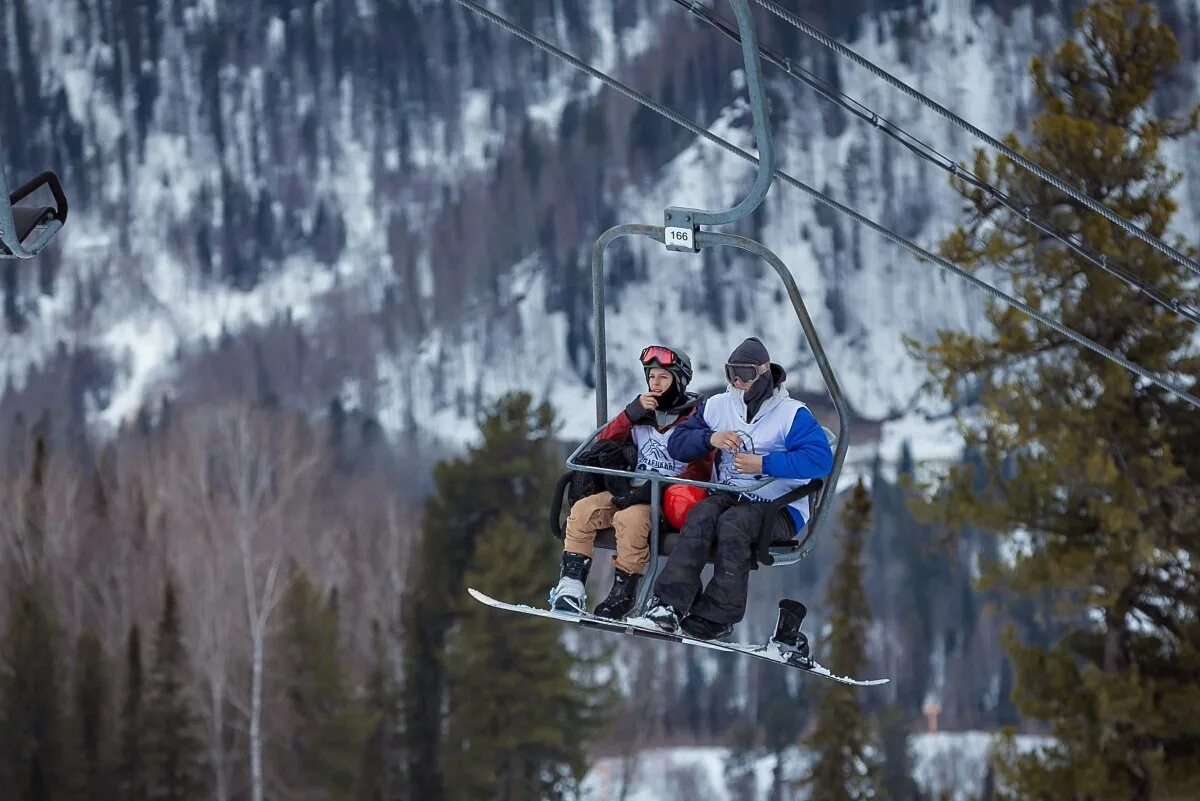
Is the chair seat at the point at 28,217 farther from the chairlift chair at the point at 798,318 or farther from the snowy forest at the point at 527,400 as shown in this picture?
the snowy forest at the point at 527,400

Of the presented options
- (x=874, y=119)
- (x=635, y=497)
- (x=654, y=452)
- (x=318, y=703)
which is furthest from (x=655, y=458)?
(x=318, y=703)

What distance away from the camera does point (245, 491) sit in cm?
3481

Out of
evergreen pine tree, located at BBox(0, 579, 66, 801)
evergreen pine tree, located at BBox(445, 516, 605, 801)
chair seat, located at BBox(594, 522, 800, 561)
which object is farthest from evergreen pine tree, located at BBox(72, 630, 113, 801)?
chair seat, located at BBox(594, 522, 800, 561)

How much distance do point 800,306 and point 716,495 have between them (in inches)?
45.6

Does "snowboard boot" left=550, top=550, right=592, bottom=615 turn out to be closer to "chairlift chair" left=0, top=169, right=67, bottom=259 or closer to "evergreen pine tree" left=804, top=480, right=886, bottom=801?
"chairlift chair" left=0, top=169, right=67, bottom=259

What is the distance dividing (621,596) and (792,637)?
771 mm

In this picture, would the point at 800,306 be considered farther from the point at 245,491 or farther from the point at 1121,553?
the point at 245,491

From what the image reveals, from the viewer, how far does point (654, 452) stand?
25.7ft

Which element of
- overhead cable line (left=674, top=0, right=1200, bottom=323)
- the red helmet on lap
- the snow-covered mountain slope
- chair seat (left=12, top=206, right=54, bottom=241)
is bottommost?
the red helmet on lap

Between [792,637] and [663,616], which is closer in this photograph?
[663,616]

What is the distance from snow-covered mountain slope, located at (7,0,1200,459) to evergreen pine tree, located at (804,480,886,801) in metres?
32.5

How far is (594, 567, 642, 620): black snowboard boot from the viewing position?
775cm

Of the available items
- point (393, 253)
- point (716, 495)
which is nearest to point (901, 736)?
point (393, 253)

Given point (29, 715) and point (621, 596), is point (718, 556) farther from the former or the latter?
point (29, 715)
